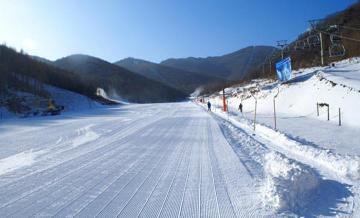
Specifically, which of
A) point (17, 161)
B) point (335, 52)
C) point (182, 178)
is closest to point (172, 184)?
point (182, 178)

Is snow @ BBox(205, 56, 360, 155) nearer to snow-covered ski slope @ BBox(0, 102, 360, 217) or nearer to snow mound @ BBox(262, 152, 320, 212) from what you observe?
snow-covered ski slope @ BBox(0, 102, 360, 217)

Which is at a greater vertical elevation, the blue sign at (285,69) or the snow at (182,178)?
the blue sign at (285,69)

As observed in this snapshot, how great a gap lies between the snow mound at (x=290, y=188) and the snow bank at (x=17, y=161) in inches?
269

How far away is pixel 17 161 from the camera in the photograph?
11672mm

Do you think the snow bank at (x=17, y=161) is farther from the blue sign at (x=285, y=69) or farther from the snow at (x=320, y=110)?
the blue sign at (x=285, y=69)

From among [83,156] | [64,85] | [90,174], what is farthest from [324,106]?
[64,85]

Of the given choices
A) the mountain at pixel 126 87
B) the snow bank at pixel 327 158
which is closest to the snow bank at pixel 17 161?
the snow bank at pixel 327 158

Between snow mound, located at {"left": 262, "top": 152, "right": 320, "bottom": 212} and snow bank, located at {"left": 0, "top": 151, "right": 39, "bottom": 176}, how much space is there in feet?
22.4

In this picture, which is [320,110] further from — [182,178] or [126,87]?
[126,87]

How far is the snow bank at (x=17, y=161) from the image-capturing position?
10530 millimetres

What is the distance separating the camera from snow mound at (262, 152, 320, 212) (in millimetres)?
6375

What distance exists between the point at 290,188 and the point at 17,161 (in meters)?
8.41

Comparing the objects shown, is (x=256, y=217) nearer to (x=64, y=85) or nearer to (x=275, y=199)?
(x=275, y=199)

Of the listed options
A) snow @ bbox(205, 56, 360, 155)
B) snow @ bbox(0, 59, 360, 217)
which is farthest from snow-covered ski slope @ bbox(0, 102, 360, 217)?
snow @ bbox(205, 56, 360, 155)
